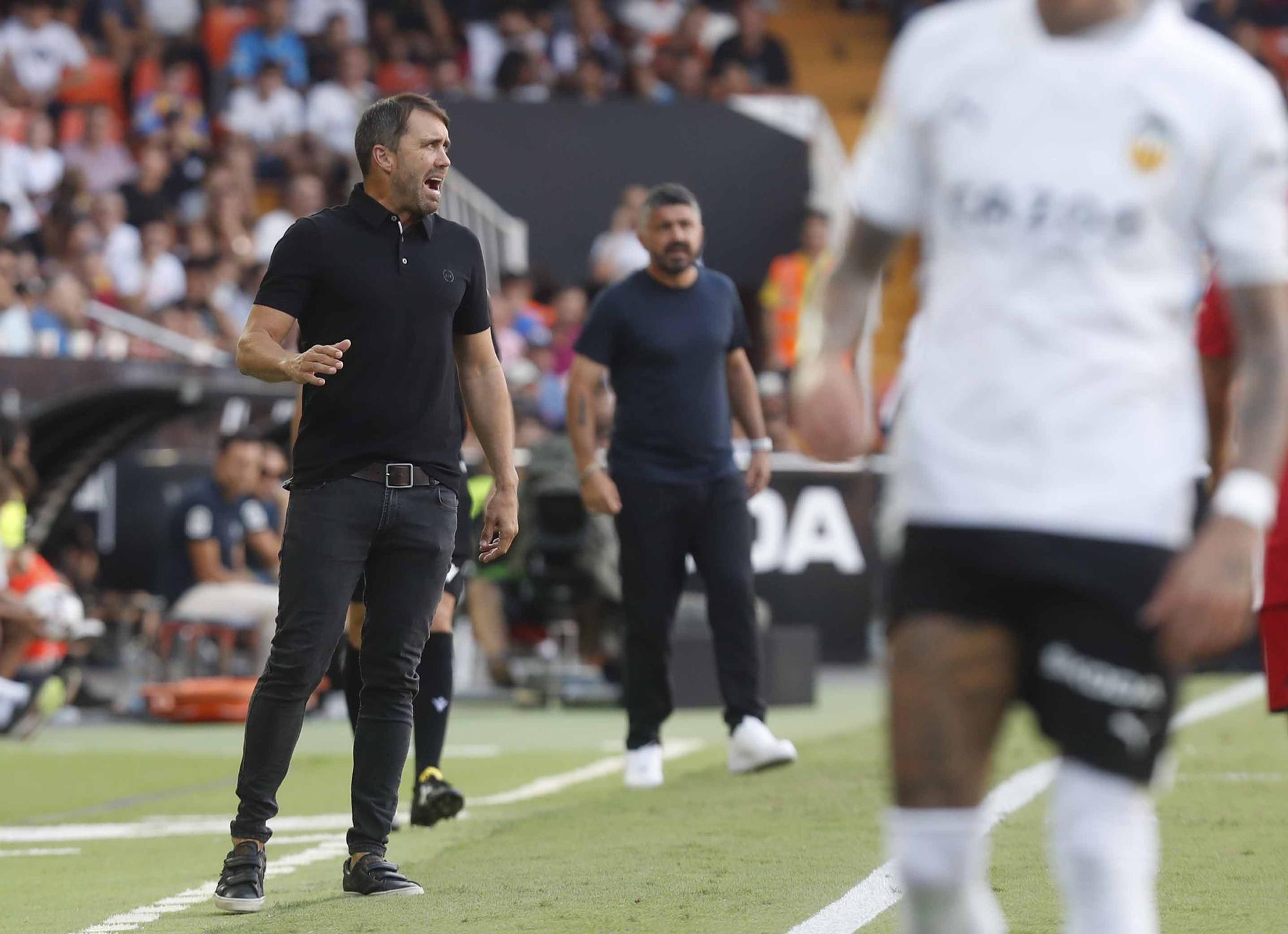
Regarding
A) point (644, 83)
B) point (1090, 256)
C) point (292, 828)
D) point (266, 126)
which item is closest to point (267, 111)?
point (266, 126)

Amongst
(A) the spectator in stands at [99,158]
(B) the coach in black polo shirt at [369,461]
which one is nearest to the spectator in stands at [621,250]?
(A) the spectator in stands at [99,158]

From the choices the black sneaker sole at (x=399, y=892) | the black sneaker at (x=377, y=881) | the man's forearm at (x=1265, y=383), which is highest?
the man's forearm at (x=1265, y=383)

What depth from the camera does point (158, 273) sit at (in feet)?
63.7

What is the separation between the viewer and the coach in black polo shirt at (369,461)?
602 cm

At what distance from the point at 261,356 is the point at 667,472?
11.4ft

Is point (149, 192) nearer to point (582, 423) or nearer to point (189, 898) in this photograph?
point (582, 423)

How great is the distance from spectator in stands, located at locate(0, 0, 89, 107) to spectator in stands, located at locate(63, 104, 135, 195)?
→ 0.93 metres

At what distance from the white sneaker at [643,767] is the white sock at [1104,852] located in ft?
19.5

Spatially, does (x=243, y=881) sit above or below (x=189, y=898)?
above

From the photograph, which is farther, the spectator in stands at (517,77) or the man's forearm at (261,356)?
the spectator in stands at (517,77)

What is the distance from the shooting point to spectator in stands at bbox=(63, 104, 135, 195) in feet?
69.1

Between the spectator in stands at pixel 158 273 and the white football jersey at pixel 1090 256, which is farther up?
the spectator in stands at pixel 158 273

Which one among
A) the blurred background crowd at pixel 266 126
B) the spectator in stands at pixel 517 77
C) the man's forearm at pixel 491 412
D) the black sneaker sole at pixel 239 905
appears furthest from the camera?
the spectator in stands at pixel 517 77

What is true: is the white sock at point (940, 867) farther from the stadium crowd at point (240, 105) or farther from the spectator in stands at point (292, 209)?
the spectator in stands at point (292, 209)
